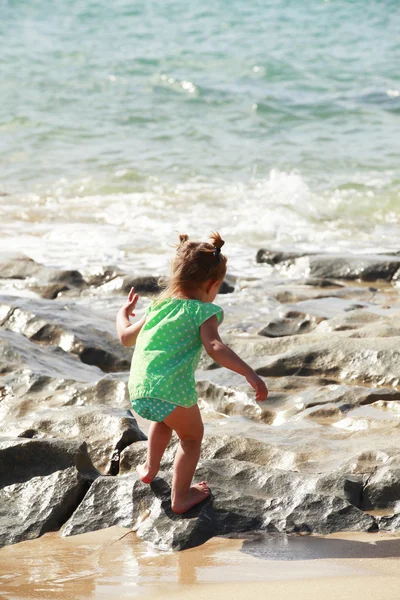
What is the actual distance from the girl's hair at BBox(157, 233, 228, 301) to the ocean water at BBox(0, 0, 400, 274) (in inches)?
190

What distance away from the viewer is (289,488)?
311 cm

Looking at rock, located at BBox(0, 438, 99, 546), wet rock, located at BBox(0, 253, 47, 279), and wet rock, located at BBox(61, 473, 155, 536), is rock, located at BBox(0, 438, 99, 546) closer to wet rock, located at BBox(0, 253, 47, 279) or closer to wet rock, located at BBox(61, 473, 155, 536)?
wet rock, located at BBox(61, 473, 155, 536)

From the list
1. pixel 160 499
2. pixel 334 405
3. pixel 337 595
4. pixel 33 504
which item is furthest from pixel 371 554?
pixel 334 405

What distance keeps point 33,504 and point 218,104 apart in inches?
551

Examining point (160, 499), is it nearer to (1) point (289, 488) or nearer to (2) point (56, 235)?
(1) point (289, 488)

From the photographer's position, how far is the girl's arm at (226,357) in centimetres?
299

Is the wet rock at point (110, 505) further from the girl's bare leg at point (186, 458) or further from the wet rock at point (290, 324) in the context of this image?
the wet rock at point (290, 324)

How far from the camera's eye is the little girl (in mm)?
3088

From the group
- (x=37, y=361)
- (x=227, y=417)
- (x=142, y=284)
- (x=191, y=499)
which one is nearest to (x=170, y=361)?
(x=191, y=499)

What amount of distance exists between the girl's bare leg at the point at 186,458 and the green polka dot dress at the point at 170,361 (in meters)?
0.04

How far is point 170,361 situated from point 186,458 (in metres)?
0.34

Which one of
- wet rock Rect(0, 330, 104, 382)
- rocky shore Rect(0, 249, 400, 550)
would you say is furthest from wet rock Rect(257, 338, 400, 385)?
wet rock Rect(0, 330, 104, 382)

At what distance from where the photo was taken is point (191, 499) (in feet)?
9.93

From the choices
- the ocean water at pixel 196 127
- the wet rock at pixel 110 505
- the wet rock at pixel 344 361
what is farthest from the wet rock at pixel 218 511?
the ocean water at pixel 196 127
